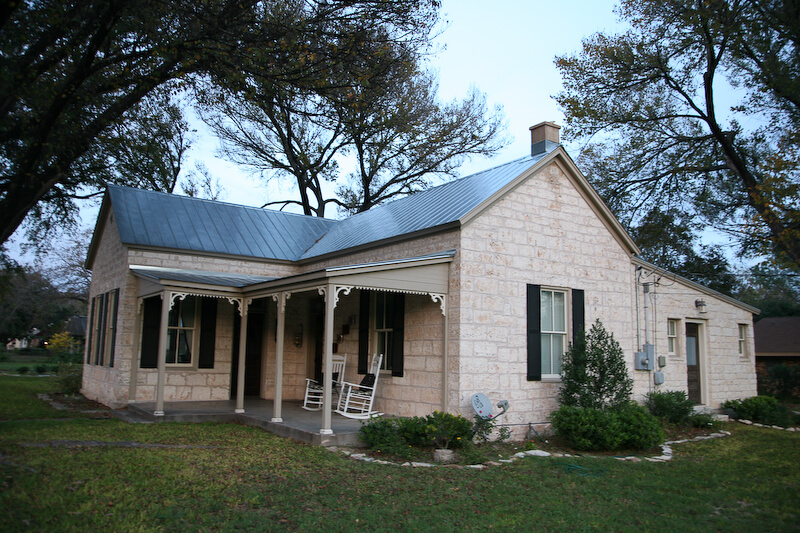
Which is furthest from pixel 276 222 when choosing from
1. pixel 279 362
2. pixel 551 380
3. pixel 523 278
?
pixel 551 380

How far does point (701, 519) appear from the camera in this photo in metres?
6.05

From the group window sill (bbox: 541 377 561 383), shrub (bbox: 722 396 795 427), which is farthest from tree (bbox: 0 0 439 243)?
shrub (bbox: 722 396 795 427)

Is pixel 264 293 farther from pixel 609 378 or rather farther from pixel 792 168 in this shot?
pixel 792 168

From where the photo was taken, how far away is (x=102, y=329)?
14719 millimetres

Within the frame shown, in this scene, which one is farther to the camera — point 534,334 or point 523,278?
point 523,278

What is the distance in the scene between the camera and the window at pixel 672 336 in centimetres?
1370

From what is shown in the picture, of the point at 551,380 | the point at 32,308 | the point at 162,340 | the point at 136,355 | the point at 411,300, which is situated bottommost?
the point at 551,380

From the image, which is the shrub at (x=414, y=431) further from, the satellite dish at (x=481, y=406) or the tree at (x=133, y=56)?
the tree at (x=133, y=56)

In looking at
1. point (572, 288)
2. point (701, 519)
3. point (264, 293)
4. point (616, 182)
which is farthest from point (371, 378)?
point (616, 182)

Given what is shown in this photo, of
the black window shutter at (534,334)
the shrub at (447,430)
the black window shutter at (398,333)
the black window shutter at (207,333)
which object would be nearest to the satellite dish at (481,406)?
the shrub at (447,430)

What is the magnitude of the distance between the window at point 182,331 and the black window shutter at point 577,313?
26.9 ft

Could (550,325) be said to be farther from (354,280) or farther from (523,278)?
(354,280)

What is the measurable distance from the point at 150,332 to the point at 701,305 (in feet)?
41.5

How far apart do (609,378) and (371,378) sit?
4.29 m
